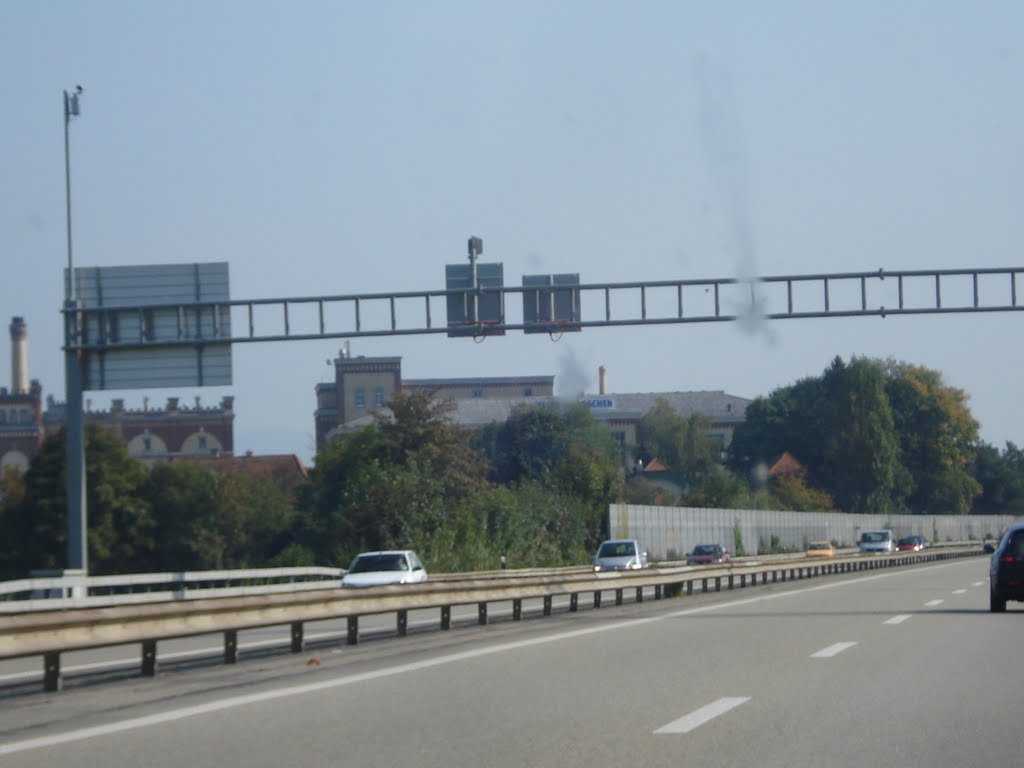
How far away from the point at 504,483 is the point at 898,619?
100 meters

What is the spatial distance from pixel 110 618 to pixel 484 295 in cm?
2175

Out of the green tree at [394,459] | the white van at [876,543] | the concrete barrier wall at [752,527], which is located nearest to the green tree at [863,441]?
the concrete barrier wall at [752,527]

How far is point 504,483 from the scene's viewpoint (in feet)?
402

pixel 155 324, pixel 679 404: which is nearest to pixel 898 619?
pixel 155 324

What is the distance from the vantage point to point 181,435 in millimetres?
161500

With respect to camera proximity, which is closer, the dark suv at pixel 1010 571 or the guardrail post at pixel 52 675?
the guardrail post at pixel 52 675

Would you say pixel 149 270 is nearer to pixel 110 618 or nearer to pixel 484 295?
pixel 484 295

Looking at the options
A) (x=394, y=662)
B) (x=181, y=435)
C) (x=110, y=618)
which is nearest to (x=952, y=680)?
(x=394, y=662)

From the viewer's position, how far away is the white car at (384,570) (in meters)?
35.6

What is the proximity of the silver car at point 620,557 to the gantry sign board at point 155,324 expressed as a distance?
1814cm

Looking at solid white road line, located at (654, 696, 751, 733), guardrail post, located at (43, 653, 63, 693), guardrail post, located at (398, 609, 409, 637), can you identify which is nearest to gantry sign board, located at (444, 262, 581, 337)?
guardrail post, located at (398, 609, 409, 637)

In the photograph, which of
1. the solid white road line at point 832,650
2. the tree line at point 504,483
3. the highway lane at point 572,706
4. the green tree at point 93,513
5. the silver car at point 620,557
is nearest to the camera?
the highway lane at point 572,706

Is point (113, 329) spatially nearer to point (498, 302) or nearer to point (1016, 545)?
point (498, 302)

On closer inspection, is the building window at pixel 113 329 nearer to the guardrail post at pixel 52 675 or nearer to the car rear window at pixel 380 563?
the car rear window at pixel 380 563
